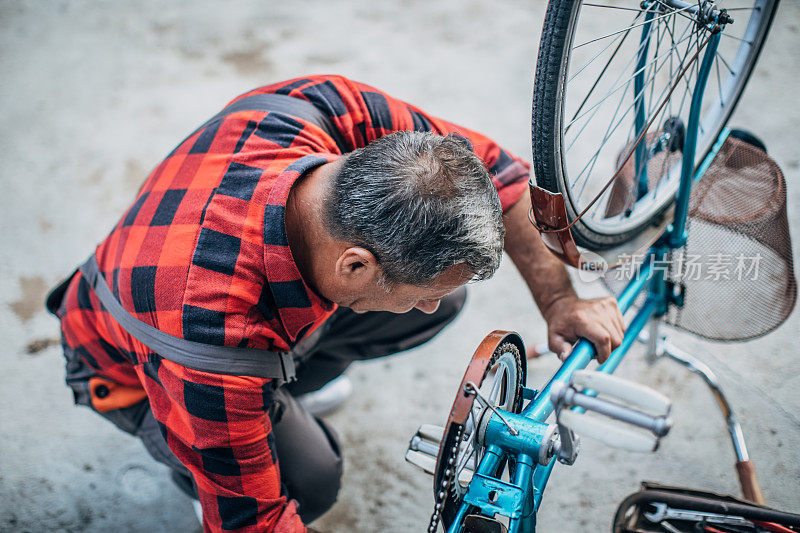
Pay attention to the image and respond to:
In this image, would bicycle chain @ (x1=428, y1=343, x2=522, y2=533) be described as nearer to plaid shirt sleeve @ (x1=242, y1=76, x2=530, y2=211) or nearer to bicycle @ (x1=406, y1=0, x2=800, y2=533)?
bicycle @ (x1=406, y1=0, x2=800, y2=533)

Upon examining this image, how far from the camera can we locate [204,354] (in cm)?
76

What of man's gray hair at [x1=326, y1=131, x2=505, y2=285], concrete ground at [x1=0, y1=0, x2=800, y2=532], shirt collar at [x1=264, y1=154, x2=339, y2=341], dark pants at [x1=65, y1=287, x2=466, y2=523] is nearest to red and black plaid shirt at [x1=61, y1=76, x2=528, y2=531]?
Result: shirt collar at [x1=264, y1=154, x2=339, y2=341]

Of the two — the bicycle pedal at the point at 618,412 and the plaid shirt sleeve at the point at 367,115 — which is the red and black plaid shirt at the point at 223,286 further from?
the bicycle pedal at the point at 618,412

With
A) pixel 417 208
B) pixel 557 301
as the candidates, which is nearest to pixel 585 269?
pixel 557 301

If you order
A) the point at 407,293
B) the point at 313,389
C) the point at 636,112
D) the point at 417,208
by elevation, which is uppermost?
the point at 636,112

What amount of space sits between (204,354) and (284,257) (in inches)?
6.2

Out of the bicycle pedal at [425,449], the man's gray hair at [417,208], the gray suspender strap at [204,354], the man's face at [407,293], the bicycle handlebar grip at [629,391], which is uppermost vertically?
the man's gray hair at [417,208]

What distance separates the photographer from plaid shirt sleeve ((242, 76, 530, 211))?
966mm

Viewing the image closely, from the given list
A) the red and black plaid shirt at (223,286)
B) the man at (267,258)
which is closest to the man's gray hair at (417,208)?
the man at (267,258)

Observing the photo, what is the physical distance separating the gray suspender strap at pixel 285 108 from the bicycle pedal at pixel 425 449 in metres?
0.48

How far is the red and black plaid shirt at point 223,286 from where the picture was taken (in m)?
0.78

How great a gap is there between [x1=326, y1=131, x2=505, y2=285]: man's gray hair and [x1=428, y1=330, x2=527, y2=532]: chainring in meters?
0.12

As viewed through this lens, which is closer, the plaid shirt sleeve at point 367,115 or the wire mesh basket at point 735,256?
the plaid shirt sleeve at point 367,115

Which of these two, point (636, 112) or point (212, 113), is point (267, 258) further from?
point (212, 113)
